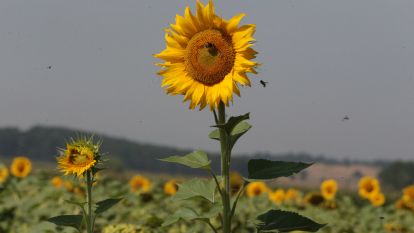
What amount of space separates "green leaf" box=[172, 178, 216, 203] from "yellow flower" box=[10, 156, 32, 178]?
7244mm

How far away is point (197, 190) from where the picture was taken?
3.40 metres

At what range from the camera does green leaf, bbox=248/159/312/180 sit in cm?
312

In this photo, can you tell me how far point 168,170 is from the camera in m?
113

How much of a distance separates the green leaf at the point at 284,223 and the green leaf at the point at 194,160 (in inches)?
17.5

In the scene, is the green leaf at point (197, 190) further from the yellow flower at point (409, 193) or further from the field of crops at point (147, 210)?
the yellow flower at point (409, 193)

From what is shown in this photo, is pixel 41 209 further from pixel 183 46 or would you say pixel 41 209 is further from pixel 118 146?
pixel 118 146

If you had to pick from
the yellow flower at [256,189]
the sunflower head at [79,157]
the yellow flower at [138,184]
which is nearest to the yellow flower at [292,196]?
the yellow flower at [256,189]

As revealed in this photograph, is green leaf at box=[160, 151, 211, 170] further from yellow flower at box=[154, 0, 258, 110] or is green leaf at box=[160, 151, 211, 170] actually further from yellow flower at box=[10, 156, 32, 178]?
yellow flower at box=[10, 156, 32, 178]

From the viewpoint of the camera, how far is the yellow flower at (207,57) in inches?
123

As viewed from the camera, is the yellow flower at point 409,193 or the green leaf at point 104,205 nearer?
the green leaf at point 104,205

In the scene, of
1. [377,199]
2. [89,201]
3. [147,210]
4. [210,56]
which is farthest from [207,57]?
[377,199]

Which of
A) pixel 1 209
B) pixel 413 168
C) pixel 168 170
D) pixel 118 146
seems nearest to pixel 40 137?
pixel 118 146

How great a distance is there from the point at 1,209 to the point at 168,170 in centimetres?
10727

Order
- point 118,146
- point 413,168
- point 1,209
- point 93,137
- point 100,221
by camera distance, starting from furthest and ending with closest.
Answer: point 118,146 < point 413,168 < point 1,209 < point 100,221 < point 93,137
